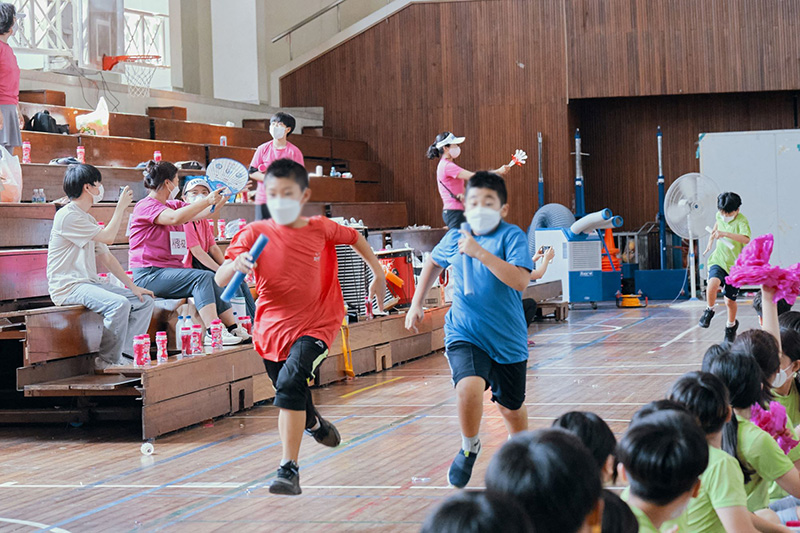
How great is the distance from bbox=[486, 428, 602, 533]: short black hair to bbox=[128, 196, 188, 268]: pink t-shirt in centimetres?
558

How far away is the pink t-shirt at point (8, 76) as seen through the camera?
772 centimetres

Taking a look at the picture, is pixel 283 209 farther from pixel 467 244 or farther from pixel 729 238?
pixel 729 238

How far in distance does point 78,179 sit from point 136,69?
22.1ft

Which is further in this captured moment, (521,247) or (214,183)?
(521,247)

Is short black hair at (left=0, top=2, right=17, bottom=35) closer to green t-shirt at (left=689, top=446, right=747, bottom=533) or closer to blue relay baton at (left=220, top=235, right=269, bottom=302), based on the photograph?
blue relay baton at (left=220, top=235, right=269, bottom=302)

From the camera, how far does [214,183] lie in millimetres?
3057

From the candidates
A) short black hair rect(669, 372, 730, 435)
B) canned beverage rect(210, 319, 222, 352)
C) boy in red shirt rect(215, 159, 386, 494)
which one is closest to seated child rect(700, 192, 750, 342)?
canned beverage rect(210, 319, 222, 352)

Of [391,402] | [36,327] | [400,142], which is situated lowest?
[391,402]

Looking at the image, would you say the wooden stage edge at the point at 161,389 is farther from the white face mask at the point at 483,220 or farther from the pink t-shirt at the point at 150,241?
the white face mask at the point at 483,220

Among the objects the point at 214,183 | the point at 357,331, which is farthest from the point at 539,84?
the point at 214,183

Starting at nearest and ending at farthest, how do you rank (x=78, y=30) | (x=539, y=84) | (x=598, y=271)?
(x=78, y=30) < (x=598, y=271) < (x=539, y=84)

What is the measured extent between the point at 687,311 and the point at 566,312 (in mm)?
1556

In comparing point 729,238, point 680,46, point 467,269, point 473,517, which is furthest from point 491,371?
point 680,46

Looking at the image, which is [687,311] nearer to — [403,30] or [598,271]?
[598,271]
